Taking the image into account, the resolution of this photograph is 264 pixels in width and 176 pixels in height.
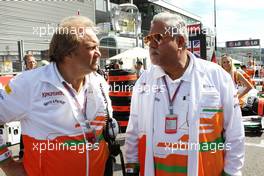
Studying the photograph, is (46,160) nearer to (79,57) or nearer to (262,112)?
(79,57)

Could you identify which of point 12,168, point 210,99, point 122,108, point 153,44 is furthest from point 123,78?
point 12,168

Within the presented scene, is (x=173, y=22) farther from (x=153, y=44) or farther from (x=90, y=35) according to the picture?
(x=90, y=35)

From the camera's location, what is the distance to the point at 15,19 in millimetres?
22594

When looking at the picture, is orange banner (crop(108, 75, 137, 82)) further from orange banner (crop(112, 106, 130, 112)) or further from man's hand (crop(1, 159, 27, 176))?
man's hand (crop(1, 159, 27, 176))

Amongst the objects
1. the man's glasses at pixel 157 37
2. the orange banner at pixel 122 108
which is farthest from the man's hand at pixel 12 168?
the orange banner at pixel 122 108

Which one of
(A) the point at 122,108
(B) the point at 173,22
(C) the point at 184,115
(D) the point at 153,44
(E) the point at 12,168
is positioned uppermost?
(B) the point at 173,22

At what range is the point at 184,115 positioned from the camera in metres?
2.45

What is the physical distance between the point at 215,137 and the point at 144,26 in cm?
4786

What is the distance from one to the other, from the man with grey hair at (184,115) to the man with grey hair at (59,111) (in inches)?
16.7

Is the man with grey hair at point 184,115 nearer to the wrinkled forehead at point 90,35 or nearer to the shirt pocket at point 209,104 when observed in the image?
the shirt pocket at point 209,104

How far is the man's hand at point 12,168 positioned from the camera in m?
2.37

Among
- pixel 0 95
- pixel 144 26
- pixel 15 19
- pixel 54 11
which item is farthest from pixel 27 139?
pixel 144 26

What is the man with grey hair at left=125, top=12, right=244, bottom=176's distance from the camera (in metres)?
2.44

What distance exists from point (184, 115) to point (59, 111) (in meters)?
0.87
